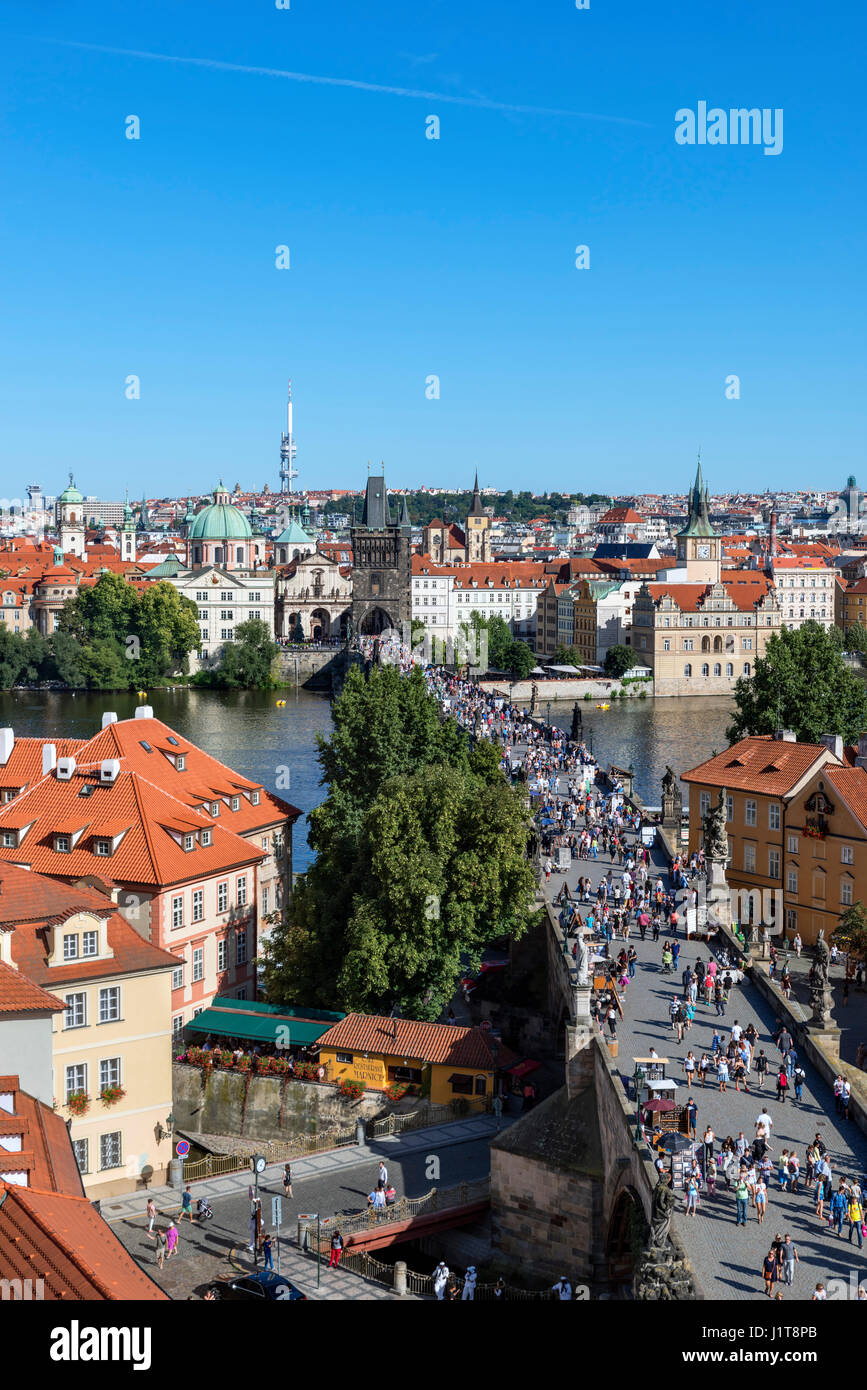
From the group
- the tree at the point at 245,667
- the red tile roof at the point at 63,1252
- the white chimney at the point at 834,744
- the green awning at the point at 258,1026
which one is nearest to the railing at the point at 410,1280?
the red tile roof at the point at 63,1252

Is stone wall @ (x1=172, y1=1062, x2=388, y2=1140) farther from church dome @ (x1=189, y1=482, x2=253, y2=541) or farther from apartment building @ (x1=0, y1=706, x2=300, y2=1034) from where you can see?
church dome @ (x1=189, y1=482, x2=253, y2=541)

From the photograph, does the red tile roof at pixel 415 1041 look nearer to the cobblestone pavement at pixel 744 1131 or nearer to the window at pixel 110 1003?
the cobblestone pavement at pixel 744 1131

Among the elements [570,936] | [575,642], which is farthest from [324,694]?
[570,936]

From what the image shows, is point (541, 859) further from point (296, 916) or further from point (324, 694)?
point (324, 694)

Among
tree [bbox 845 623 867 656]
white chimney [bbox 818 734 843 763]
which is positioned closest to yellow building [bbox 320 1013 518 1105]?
white chimney [bbox 818 734 843 763]

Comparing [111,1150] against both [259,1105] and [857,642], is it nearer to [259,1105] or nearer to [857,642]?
[259,1105]

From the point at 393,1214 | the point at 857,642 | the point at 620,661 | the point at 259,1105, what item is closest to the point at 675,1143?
the point at 393,1214
